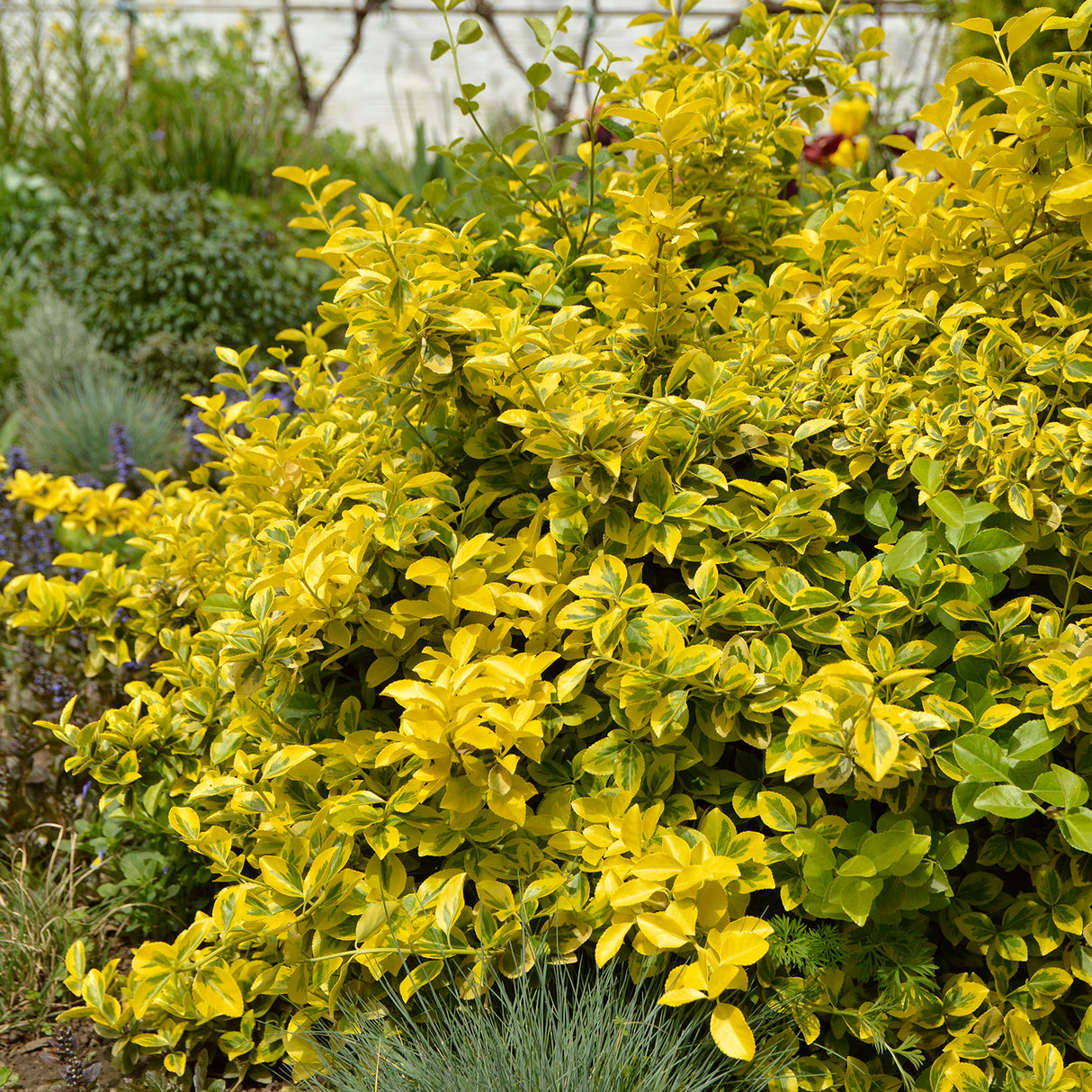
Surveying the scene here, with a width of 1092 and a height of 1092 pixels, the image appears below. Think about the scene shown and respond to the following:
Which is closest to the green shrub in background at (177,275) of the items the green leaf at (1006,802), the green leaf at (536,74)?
the green leaf at (536,74)

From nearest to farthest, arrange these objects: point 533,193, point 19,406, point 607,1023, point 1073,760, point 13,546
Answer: point 607,1023 < point 1073,760 < point 533,193 < point 13,546 < point 19,406

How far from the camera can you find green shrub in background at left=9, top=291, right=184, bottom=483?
390 centimetres

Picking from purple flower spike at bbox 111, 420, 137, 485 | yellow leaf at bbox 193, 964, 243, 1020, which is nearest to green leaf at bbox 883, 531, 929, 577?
yellow leaf at bbox 193, 964, 243, 1020

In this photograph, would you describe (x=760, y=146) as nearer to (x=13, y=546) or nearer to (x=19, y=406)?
(x=13, y=546)

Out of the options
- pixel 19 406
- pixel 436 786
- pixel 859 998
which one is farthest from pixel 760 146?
pixel 19 406

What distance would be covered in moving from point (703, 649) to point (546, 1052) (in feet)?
1.82

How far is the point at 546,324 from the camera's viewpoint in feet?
5.16

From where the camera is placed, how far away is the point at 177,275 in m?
4.73

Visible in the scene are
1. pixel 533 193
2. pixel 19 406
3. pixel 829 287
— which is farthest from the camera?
pixel 19 406

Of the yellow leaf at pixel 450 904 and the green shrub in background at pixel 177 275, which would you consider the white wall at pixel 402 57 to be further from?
the yellow leaf at pixel 450 904

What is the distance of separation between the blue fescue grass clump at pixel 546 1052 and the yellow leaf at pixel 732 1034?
2.6 inches

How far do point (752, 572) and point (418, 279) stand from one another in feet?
2.18

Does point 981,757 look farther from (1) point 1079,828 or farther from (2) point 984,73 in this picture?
(2) point 984,73

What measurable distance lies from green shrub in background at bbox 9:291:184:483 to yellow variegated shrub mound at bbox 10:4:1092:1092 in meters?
2.47
